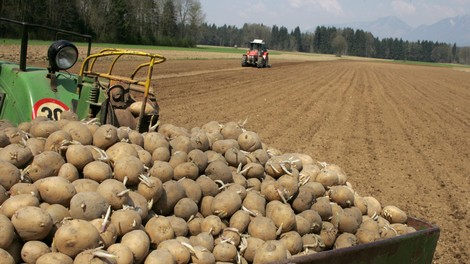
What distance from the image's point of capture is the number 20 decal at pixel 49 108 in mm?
4961

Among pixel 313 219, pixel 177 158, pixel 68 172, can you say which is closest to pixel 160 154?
pixel 177 158

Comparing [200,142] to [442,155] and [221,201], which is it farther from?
[442,155]

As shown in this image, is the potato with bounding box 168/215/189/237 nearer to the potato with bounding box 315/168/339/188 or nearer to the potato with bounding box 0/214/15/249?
the potato with bounding box 0/214/15/249

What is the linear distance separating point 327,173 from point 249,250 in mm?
1496

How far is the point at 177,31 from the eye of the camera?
9331 cm

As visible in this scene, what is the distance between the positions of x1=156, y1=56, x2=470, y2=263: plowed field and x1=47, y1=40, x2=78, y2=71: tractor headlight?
5317mm

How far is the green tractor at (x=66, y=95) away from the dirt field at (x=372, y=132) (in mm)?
4431

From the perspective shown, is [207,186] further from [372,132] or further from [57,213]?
[372,132]

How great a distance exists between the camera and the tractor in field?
126ft

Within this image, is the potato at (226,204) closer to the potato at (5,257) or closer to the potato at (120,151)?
the potato at (120,151)

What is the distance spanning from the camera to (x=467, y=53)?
6747 inches

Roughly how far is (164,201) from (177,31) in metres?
93.2

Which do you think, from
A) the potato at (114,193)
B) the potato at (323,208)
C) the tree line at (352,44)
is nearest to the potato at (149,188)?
the potato at (114,193)

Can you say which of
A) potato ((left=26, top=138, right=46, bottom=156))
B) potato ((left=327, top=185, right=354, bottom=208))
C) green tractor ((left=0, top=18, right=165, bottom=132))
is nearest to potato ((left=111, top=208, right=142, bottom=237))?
potato ((left=26, top=138, right=46, bottom=156))
